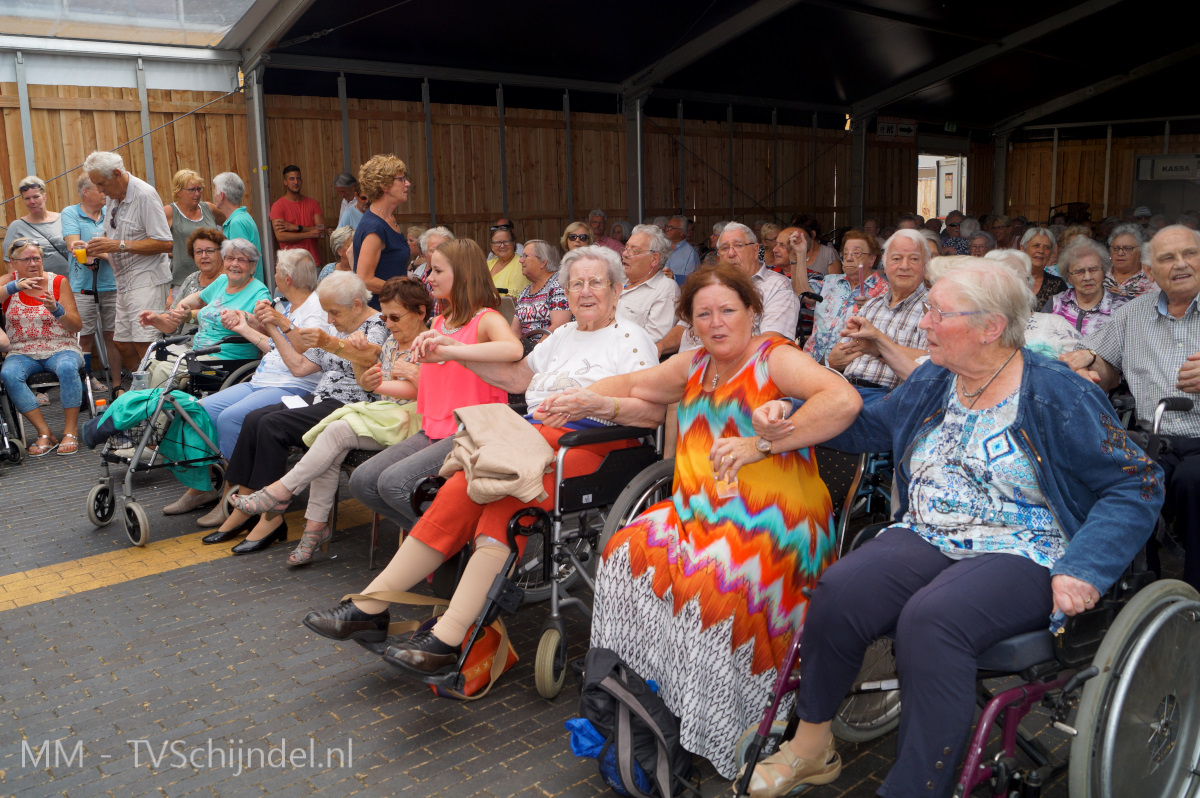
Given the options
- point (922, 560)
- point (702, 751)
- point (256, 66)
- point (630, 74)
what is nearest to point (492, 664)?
point (702, 751)

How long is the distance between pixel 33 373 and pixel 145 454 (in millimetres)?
2185

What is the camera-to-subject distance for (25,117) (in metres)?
8.02

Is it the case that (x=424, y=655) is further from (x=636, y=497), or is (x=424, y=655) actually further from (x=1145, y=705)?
(x=1145, y=705)

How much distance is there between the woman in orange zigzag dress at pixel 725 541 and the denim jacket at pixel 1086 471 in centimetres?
45

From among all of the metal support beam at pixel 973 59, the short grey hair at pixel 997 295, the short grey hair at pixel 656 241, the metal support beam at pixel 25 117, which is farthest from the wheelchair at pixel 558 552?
the metal support beam at pixel 973 59

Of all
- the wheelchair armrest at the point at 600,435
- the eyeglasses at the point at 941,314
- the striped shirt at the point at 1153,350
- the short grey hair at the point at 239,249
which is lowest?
the wheelchair armrest at the point at 600,435

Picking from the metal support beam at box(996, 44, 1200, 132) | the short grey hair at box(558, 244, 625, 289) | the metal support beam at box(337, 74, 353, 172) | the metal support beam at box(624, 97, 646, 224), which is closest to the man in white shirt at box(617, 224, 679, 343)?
the short grey hair at box(558, 244, 625, 289)

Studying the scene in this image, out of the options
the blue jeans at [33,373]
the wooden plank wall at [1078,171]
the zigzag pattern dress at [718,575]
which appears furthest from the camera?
the wooden plank wall at [1078,171]

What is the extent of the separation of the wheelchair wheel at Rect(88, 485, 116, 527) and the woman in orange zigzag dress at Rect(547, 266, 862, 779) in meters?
3.28

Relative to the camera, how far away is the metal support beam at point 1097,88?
580 inches

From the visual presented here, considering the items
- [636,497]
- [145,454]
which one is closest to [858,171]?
[145,454]

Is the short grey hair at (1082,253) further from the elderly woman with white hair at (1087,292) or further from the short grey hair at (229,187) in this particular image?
the short grey hair at (229,187)

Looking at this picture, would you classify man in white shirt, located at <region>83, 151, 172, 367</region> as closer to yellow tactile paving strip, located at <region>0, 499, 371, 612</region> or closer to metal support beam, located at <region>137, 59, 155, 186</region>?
metal support beam, located at <region>137, 59, 155, 186</region>

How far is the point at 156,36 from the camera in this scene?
835 cm
